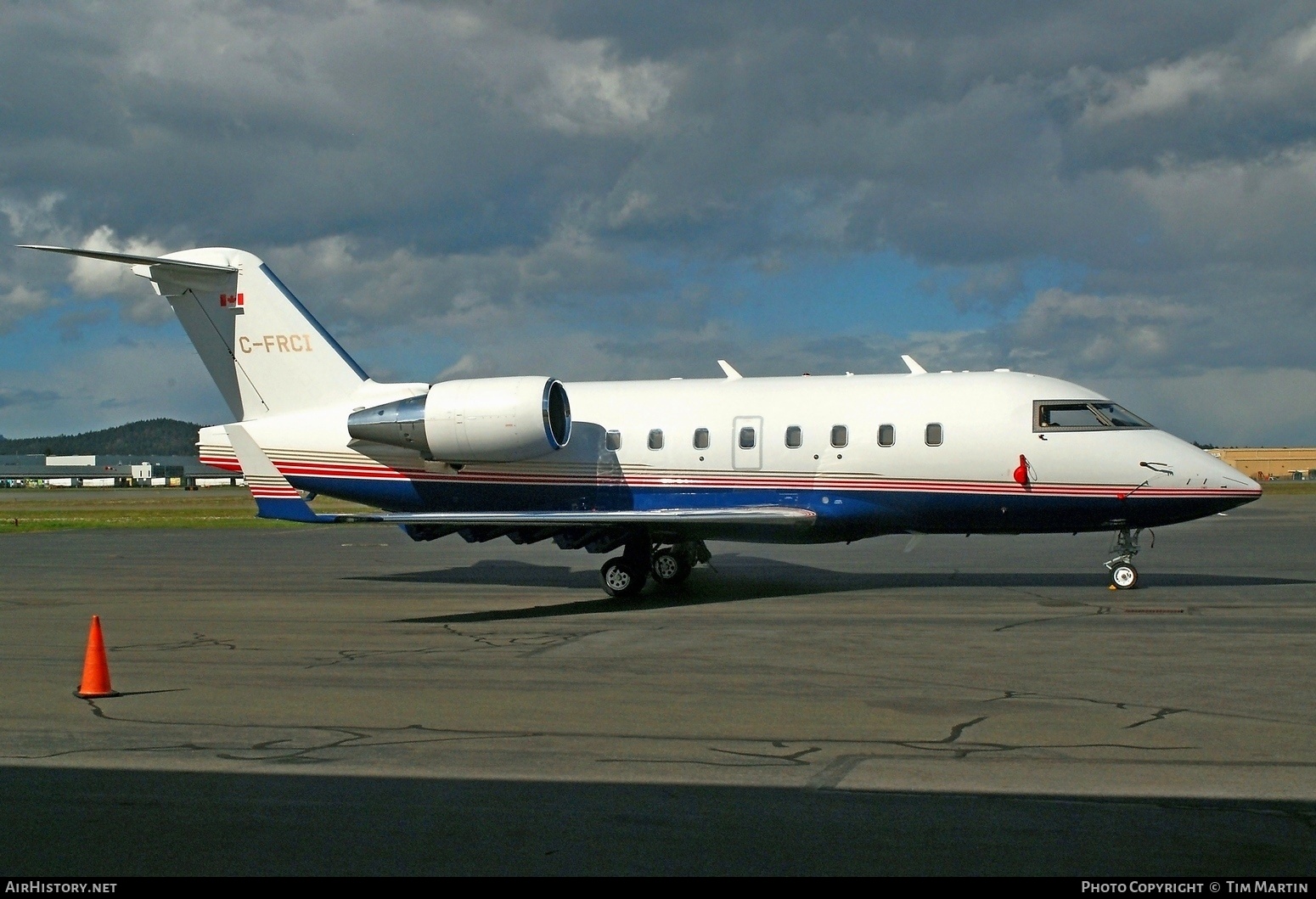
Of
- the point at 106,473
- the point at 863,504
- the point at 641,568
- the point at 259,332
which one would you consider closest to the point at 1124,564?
the point at 863,504

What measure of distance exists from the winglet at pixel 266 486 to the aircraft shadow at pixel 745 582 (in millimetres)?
2902

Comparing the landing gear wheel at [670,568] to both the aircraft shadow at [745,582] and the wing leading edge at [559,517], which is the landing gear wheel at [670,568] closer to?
the aircraft shadow at [745,582]

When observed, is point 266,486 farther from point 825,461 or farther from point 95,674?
point 95,674

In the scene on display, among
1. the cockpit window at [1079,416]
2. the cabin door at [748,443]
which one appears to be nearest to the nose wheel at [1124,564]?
the cockpit window at [1079,416]

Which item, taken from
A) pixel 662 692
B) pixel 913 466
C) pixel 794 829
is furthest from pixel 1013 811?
pixel 913 466

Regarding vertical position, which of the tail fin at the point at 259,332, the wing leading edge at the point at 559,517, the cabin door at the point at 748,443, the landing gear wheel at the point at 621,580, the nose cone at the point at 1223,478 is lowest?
the landing gear wheel at the point at 621,580

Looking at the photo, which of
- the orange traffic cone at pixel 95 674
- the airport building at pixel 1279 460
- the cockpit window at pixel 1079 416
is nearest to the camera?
the orange traffic cone at pixel 95 674

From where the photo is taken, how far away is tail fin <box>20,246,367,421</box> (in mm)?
21172

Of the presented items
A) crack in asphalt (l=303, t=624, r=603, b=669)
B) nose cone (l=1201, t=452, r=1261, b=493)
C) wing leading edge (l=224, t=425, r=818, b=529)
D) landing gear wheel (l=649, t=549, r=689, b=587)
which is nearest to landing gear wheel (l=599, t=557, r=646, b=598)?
wing leading edge (l=224, t=425, r=818, b=529)

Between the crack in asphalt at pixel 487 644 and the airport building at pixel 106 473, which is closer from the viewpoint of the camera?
the crack in asphalt at pixel 487 644

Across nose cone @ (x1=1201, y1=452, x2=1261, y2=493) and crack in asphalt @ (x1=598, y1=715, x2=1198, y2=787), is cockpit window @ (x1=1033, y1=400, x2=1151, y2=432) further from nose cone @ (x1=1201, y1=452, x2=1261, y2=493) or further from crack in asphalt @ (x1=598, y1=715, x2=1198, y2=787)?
crack in asphalt @ (x1=598, y1=715, x2=1198, y2=787)

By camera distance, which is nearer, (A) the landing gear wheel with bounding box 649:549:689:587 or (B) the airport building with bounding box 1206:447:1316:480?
(A) the landing gear wheel with bounding box 649:549:689:587

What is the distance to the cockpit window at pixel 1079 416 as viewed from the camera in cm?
1805

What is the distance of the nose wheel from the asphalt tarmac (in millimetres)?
337
